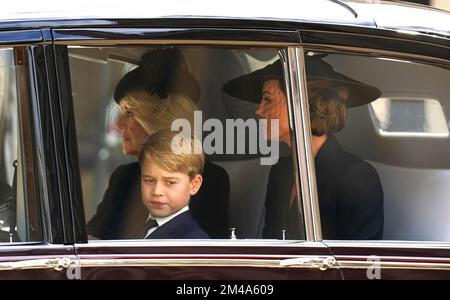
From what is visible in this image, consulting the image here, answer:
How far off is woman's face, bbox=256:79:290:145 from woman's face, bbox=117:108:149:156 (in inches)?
14.2

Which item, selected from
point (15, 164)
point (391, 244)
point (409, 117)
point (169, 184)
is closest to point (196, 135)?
point (169, 184)

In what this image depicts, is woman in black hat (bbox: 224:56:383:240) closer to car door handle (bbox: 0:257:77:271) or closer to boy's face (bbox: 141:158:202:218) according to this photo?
boy's face (bbox: 141:158:202:218)

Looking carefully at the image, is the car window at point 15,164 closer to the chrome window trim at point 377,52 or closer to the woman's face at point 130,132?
the woman's face at point 130,132

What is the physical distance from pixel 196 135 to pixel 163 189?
0.20 meters

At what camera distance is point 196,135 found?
302 cm

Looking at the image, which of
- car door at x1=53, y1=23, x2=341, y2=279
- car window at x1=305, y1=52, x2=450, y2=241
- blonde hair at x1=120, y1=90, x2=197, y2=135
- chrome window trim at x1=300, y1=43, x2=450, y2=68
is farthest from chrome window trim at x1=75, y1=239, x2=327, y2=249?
chrome window trim at x1=300, y1=43, x2=450, y2=68

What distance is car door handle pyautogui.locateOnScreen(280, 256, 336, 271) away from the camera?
2.91 metres

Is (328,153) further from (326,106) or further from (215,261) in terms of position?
(215,261)
